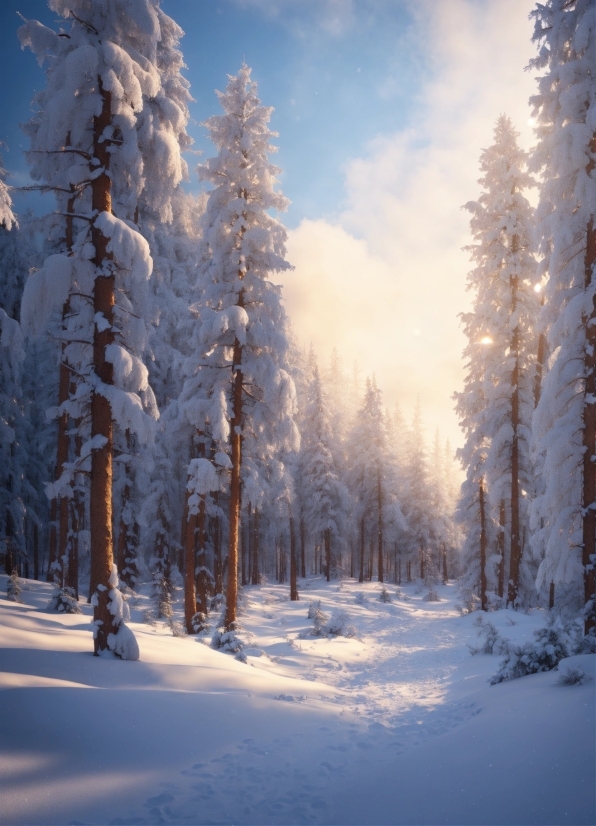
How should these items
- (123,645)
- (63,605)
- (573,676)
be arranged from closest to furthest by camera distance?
(573,676)
(123,645)
(63,605)

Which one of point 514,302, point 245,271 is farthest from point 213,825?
point 514,302

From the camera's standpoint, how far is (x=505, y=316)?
18.7 metres

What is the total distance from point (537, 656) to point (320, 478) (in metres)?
29.8

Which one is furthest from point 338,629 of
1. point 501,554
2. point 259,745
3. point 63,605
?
point 501,554

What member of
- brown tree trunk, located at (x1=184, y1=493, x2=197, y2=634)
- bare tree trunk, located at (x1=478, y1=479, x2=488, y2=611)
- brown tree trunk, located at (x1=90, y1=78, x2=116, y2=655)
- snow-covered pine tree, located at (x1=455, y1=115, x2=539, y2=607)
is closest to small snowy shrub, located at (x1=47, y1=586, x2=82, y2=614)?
brown tree trunk, located at (x1=184, y1=493, x2=197, y2=634)

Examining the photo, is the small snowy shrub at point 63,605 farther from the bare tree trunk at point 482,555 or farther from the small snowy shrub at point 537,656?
the bare tree trunk at point 482,555

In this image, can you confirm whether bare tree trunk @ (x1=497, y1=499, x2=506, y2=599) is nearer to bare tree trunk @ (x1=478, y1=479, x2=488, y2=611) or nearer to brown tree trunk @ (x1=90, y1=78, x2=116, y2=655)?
bare tree trunk @ (x1=478, y1=479, x2=488, y2=611)

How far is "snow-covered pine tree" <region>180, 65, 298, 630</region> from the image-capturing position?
13.0 meters

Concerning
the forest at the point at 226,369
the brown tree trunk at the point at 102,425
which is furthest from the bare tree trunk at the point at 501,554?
the brown tree trunk at the point at 102,425

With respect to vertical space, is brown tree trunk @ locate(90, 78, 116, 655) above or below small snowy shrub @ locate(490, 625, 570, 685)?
above

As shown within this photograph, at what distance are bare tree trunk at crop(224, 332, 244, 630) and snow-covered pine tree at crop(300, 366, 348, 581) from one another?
22.9 metres

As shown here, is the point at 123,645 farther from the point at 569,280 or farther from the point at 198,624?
the point at 569,280

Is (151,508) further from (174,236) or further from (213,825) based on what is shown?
(213,825)

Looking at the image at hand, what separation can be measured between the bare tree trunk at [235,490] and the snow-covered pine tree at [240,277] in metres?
0.03
